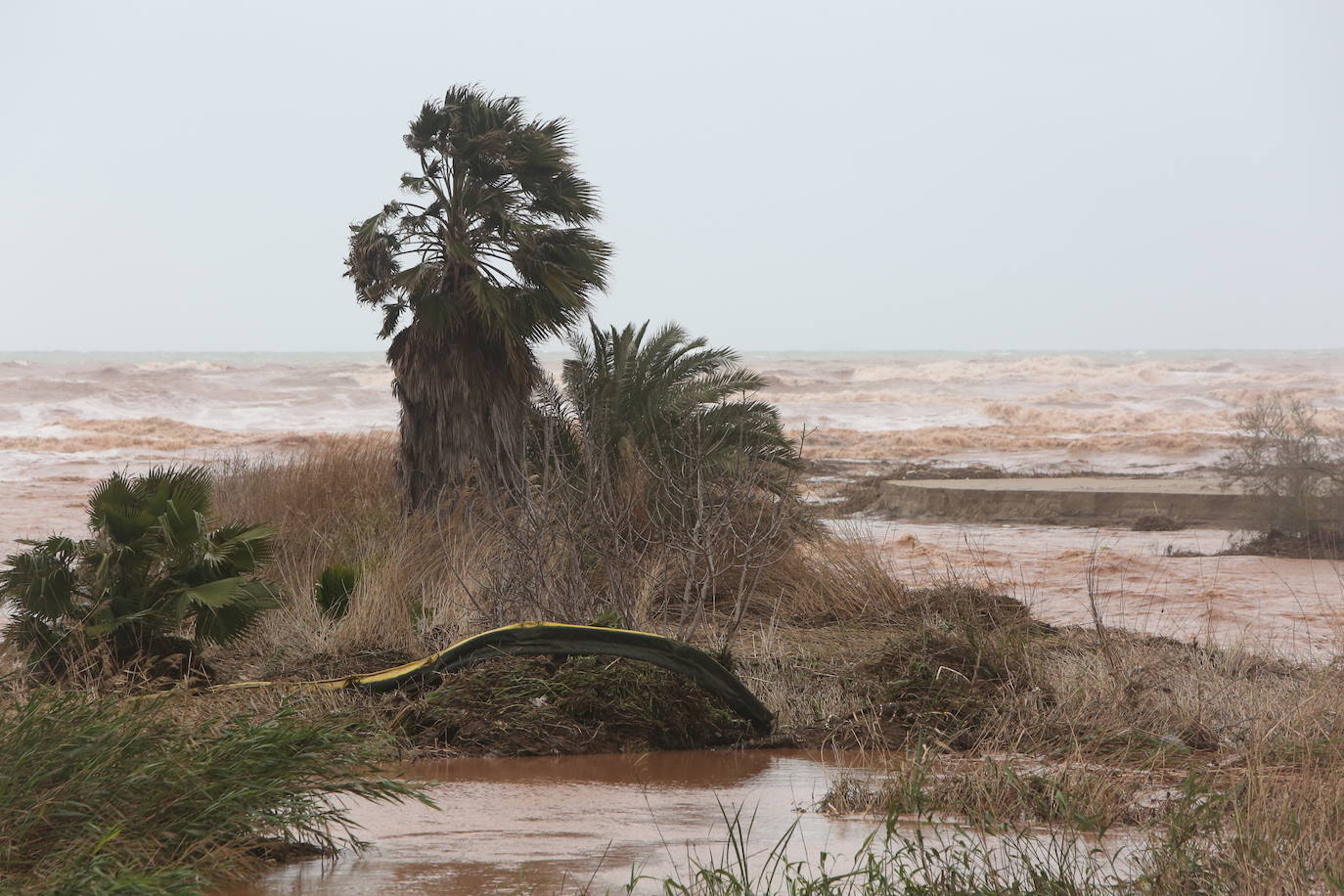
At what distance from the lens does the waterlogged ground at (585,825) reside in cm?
464

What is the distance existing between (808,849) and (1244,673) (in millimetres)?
4612

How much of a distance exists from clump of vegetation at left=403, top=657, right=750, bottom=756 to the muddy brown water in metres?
0.15

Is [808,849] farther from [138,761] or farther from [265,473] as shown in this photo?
[265,473]

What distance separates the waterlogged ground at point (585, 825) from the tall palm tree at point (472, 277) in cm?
703

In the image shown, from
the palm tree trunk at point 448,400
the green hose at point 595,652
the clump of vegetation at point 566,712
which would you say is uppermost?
the palm tree trunk at point 448,400

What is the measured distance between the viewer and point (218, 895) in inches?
171

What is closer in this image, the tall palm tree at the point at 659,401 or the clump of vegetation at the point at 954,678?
the clump of vegetation at the point at 954,678

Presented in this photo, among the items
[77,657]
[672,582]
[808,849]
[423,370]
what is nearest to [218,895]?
[808,849]

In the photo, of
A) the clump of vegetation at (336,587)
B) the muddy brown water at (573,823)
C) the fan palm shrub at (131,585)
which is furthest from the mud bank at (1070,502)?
the fan palm shrub at (131,585)

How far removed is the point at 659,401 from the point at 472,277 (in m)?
2.56

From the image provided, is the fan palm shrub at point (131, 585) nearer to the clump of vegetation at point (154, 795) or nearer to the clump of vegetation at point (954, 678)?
the clump of vegetation at point (154, 795)

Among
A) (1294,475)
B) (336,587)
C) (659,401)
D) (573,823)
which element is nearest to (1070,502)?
(1294,475)

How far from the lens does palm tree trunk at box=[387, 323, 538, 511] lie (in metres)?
13.8

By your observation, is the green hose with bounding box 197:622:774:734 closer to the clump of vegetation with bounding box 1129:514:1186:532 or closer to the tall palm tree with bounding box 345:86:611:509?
the tall palm tree with bounding box 345:86:611:509
